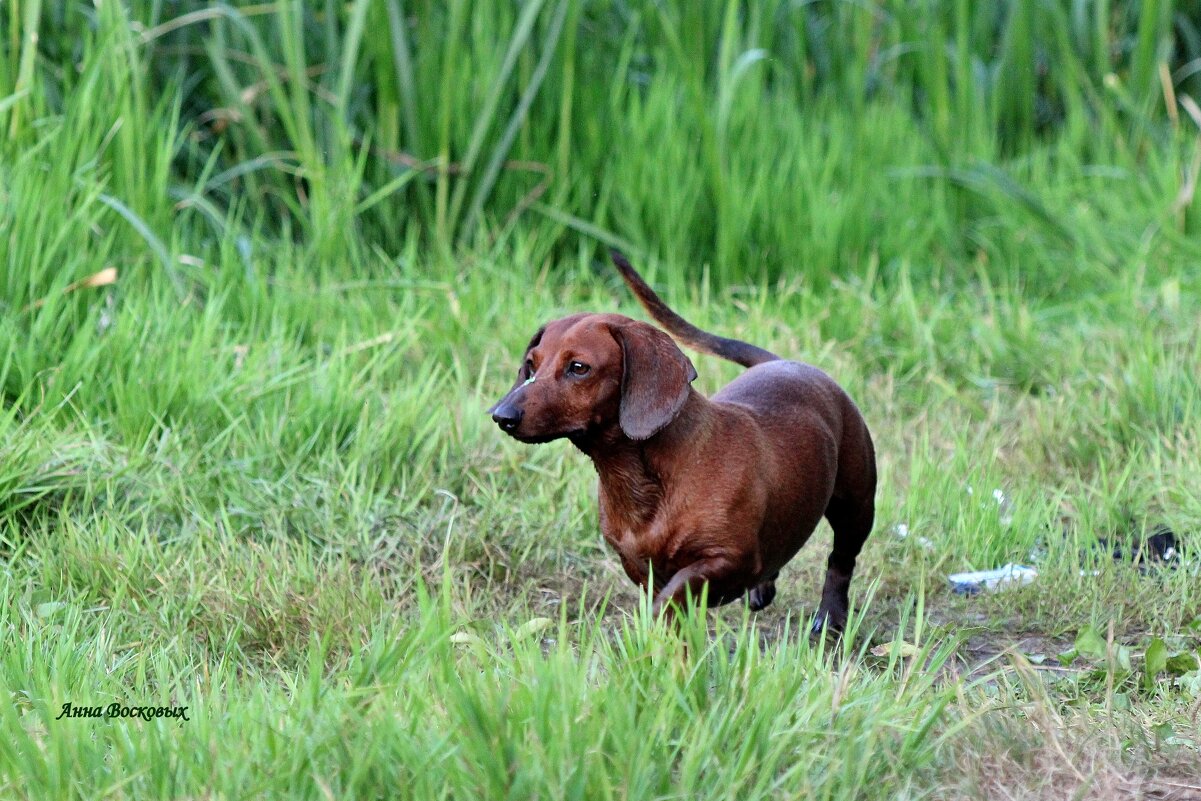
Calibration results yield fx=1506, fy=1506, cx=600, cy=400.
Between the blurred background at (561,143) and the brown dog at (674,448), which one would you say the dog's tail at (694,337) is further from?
the blurred background at (561,143)

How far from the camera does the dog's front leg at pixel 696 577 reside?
278 cm

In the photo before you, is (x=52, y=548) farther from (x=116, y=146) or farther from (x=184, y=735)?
(x=116, y=146)

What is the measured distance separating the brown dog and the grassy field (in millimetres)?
244

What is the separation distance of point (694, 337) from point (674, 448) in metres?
0.67

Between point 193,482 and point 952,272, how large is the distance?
10.6 ft

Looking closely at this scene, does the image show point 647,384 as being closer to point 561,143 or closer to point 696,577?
point 696,577

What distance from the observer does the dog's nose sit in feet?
8.44

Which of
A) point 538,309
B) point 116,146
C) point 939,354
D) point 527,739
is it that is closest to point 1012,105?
point 939,354

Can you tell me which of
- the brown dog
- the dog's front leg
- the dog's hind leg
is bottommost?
the dog's hind leg

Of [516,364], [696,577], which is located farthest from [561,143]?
[696,577]

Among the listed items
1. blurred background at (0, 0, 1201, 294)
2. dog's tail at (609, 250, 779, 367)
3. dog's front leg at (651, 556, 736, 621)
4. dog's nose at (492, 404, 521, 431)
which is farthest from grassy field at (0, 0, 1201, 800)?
dog's tail at (609, 250, 779, 367)

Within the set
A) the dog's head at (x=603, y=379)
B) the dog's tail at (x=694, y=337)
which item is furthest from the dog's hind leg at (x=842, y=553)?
the dog's head at (x=603, y=379)

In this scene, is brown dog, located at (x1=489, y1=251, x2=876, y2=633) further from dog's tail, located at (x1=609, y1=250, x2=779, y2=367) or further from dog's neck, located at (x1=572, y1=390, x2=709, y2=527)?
dog's tail, located at (x1=609, y1=250, x2=779, y2=367)

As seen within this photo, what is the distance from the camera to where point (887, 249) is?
5582 mm
